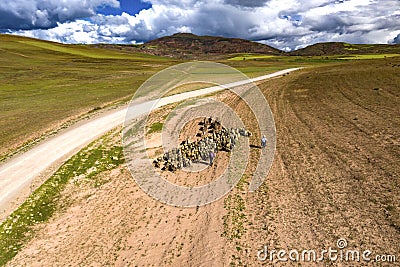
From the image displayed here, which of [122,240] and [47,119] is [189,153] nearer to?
[122,240]

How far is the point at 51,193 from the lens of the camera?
1977cm

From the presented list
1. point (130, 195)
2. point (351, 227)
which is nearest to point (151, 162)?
point (130, 195)

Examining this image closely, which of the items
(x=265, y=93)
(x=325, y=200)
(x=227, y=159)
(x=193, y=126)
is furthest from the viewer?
(x=265, y=93)

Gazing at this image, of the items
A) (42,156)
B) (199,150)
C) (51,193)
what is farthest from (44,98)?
(199,150)

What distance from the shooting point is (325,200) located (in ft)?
55.0

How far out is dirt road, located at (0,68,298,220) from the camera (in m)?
20.0

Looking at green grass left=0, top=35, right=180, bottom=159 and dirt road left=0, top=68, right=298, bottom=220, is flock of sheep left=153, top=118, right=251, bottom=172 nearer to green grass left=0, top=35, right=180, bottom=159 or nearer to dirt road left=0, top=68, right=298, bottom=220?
dirt road left=0, top=68, right=298, bottom=220

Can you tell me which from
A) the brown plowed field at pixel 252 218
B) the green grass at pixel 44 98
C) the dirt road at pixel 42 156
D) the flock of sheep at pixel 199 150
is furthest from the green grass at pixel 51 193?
the green grass at pixel 44 98

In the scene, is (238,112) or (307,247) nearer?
(307,247)

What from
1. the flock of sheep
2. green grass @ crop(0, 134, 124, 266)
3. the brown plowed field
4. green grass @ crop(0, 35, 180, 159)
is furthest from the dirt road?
the flock of sheep

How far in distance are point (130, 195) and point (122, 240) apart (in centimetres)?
467

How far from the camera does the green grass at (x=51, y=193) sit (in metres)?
15.3
